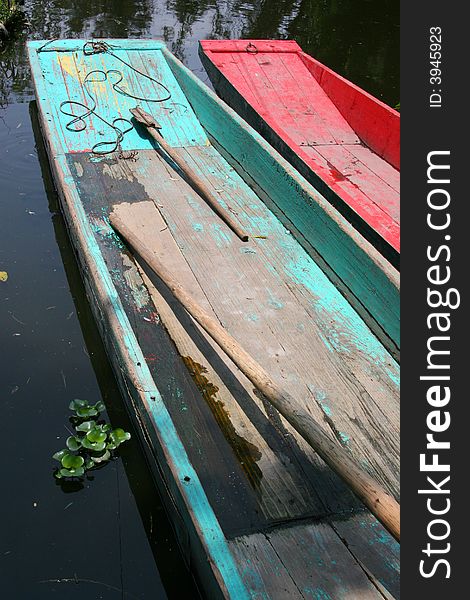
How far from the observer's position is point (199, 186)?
4152 mm

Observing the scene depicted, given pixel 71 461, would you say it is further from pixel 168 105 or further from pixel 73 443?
pixel 168 105

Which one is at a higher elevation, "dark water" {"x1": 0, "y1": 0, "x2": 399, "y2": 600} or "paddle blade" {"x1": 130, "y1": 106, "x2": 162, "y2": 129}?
"paddle blade" {"x1": 130, "y1": 106, "x2": 162, "y2": 129}

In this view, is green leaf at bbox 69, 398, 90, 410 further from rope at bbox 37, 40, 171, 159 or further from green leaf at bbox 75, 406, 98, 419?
rope at bbox 37, 40, 171, 159

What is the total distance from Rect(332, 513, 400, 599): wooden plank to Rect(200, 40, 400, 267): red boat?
1.77 metres

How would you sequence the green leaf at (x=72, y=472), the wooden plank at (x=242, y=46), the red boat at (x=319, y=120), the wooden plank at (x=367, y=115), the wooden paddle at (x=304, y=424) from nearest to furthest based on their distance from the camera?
the wooden paddle at (x=304, y=424) → the green leaf at (x=72, y=472) → the red boat at (x=319, y=120) → the wooden plank at (x=367, y=115) → the wooden plank at (x=242, y=46)

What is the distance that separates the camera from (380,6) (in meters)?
10.6

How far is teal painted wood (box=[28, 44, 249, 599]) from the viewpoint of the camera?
6.18 feet

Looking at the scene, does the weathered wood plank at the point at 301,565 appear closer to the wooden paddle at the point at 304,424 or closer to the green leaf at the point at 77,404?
the wooden paddle at the point at 304,424

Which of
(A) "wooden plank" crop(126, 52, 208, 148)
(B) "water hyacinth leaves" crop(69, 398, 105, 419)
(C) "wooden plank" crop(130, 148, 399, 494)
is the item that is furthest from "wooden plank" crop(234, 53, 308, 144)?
(B) "water hyacinth leaves" crop(69, 398, 105, 419)

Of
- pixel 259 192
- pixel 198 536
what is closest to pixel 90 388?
pixel 198 536

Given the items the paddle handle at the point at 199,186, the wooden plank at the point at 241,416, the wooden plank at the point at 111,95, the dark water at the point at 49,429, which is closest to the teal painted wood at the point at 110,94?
the wooden plank at the point at 111,95

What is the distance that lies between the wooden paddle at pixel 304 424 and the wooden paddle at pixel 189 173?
0.65 metres

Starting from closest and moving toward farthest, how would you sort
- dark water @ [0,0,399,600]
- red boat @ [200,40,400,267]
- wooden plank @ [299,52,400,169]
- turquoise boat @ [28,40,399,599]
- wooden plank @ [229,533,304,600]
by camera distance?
1. wooden plank @ [229,533,304,600]
2. turquoise boat @ [28,40,399,599]
3. dark water @ [0,0,399,600]
4. red boat @ [200,40,400,267]
5. wooden plank @ [299,52,400,169]

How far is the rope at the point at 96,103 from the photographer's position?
4.65 m
